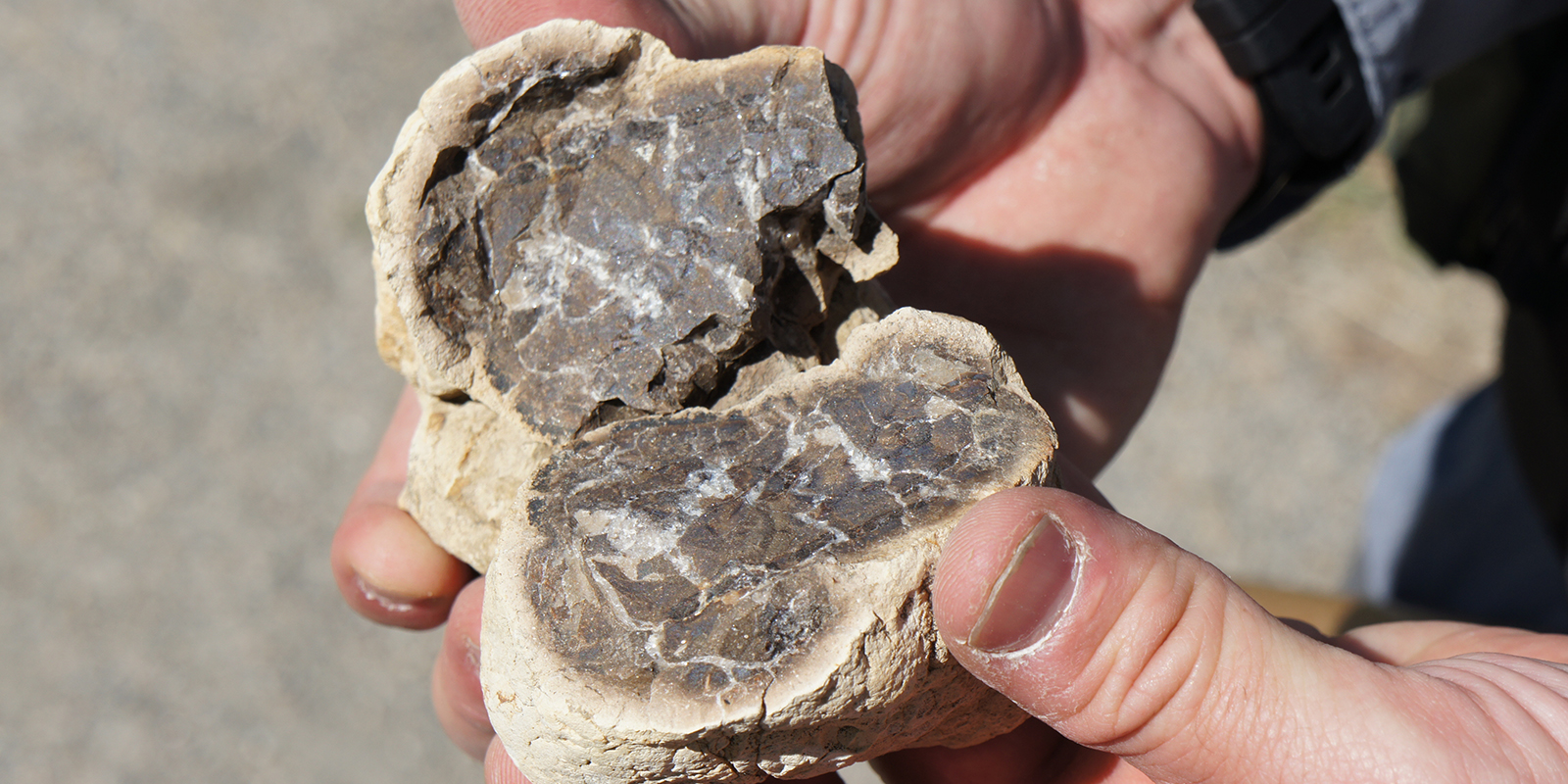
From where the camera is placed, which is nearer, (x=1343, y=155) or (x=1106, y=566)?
(x=1106, y=566)

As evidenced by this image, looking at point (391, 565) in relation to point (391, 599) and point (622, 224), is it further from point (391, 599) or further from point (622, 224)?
point (622, 224)

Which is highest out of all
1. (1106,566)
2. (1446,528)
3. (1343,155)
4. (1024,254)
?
(1106,566)

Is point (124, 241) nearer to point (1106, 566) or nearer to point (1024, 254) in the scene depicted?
point (1024, 254)

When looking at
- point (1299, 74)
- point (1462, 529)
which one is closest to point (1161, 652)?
point (1299, 74)

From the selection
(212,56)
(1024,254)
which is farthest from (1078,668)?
(212,56)

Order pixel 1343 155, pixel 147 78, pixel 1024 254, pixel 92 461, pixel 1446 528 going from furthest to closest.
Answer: pixel 147 78 < pixel 92 461 < pixel 1446 528 < pixel 1343 155 < pixel 1024 254

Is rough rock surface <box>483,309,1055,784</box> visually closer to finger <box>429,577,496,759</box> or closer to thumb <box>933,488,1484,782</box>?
thumb <box>933,488,1484,782</box>

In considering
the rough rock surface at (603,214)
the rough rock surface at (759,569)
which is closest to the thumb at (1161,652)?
the rough rock surface at (759,569)

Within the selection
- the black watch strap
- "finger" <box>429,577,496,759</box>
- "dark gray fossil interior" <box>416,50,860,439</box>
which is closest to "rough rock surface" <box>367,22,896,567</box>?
"dark gray fossil interior" <box>416,50,860,439</box>
